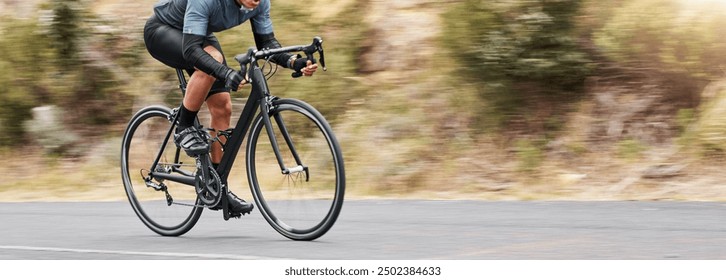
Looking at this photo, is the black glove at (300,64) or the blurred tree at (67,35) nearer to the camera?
the black glove at (300,64)

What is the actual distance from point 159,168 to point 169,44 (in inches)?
41.7

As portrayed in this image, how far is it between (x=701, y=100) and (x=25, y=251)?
6.52 meters

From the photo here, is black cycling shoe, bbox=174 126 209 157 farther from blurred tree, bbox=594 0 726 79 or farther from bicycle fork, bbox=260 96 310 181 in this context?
blurred tree, bbox=594 0 726 79

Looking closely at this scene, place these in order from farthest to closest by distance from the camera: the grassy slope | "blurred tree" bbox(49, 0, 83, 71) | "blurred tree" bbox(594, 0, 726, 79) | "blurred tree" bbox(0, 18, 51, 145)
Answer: "blurred tree" bbox(0, 18, 51, 145)
"blurred tree" bbox(49, 0, 83, 71)
"blurred tree" bbox(594, 0, 726, 79)
the grassy slope

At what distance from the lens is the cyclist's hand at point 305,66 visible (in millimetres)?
6773

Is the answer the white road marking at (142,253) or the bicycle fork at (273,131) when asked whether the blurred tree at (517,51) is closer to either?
the bicycle fork at (273,131)

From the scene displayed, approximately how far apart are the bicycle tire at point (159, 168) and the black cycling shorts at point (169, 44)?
0.47 m

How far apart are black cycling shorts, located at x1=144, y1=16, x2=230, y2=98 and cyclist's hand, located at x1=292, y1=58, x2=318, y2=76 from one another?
0.60 metres

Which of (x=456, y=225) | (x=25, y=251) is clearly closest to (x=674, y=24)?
(x=456, y=225)

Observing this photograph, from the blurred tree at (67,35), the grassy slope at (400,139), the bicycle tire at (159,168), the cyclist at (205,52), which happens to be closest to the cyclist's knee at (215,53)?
the cyclist at (205,52)

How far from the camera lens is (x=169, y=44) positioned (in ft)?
23.8

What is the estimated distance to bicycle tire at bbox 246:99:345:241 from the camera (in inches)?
264

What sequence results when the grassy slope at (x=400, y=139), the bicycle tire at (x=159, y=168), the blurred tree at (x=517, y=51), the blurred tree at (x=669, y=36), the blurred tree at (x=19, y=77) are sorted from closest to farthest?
the bicycle tire at (x=159, y=168)
the grassy slope at (x=400, y=139)
the blurred tree at (x=517, y=51)
the blurred tree at (x=669, y=36)
the blurred tree at (x=19, y=77)

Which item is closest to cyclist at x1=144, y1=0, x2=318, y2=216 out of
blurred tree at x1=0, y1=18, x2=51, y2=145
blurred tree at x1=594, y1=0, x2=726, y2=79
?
blurred tree at x1=594, y1=0, x2=726, y2=79
